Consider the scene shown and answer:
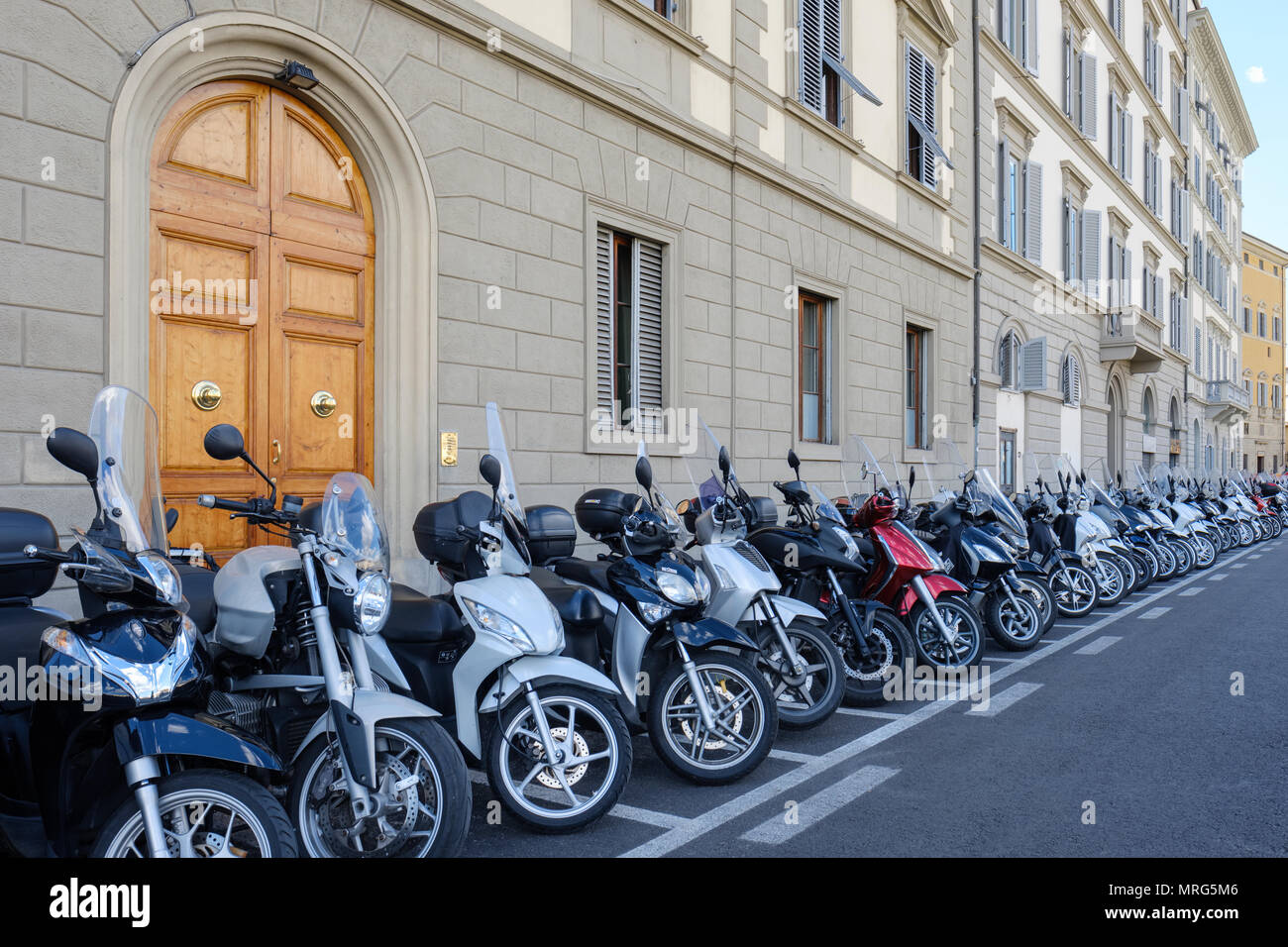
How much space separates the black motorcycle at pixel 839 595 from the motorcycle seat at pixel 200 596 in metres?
2.93

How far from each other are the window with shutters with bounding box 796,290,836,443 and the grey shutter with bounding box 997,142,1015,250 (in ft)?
22.4

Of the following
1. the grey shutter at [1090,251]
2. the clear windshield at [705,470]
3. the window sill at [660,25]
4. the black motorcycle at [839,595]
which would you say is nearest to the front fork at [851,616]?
the black motorcycle at [839,595]

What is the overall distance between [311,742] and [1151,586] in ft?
35.7

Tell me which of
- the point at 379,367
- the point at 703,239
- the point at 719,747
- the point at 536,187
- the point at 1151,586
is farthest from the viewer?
the point at 1151,586

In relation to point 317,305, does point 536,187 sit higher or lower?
higher

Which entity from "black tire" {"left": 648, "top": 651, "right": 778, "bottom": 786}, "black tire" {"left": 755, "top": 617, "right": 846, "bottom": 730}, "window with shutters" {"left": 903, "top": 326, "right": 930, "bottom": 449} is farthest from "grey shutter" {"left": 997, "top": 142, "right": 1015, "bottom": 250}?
"black tire" {"left": 648, "top": 651, "right": 778, "bottom": 786}

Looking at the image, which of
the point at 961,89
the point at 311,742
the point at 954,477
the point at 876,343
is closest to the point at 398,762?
the point at 311,742

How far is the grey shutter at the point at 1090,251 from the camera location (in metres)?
22.0

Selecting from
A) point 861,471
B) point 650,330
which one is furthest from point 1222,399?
point 861,471

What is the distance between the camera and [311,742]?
3062 mm

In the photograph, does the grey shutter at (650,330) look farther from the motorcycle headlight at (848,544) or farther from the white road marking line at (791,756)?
the white road marking line at (791,756)

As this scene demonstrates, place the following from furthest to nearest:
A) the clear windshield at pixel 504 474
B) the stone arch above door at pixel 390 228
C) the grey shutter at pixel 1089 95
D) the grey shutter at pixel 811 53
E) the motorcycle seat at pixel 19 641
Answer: the grey shutter at pixel 1089 95
the grey shutter at pixel 811 53
the stone arch above door at pixel 390 228
the clear windshield at pixel 504 474
the motorcycle seat at pixel 19 641
